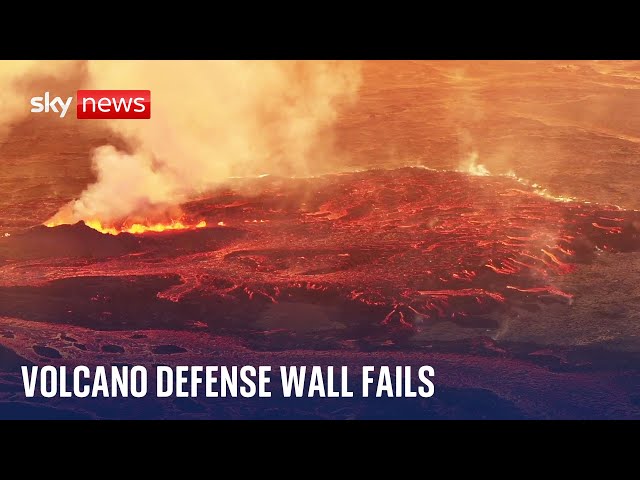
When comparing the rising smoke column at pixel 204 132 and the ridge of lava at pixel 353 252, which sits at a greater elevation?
the rising smoke column at pixel 204 132

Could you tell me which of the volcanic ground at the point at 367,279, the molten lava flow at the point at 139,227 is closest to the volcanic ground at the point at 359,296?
the volcanic ground at the point at 367,279

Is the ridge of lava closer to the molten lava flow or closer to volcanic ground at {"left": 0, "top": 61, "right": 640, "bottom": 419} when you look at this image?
volcanic ground at {"left": 0, "top": 61, "right": 640, "bottom": 419}

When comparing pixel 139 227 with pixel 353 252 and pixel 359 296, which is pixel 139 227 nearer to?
pixel 353 252

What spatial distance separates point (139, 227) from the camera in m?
13.9

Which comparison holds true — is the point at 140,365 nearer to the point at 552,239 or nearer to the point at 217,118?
the point at 552,239

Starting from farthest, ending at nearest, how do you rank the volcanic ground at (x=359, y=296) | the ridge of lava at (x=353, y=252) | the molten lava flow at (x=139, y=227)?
the molten lava flow at (x=139, y=227), the ridge of lava at (x=353, y=252), the volcanic ground at (x=359, y=296)

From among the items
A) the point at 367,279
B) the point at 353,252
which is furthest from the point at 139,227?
the point at 367,279

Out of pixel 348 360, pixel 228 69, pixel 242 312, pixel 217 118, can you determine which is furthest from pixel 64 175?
pixel 348 360

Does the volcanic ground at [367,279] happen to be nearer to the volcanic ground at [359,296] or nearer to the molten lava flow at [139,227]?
the volcanic ground at [359,296]

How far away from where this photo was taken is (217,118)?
19.4 metres

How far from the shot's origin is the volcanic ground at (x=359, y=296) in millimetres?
10406

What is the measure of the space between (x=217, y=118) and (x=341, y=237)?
699cm

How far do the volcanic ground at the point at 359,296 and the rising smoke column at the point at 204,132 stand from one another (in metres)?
0.96

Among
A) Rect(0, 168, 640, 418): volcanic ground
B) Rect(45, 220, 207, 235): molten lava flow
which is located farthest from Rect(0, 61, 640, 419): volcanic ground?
Rect(45, 220, 207, 235): molten lava flow
